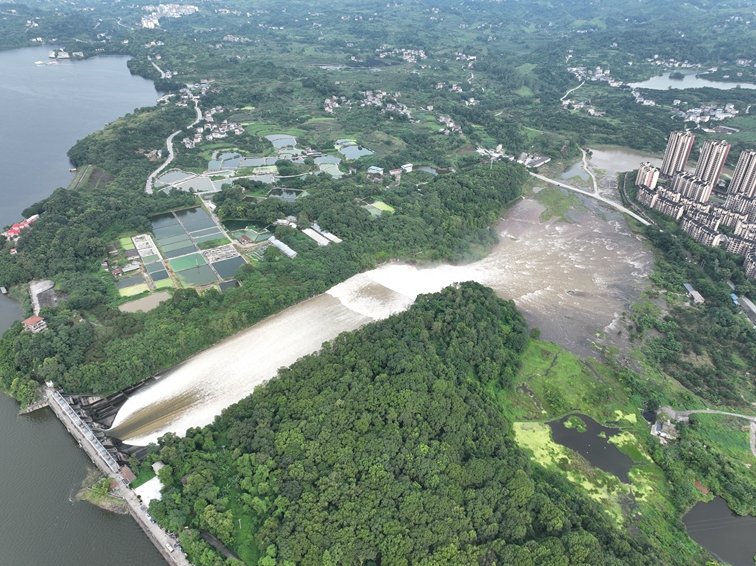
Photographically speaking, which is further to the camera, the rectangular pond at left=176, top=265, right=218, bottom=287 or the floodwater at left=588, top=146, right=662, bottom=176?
the floodwater at left=588, top=146, right=662, bottom=176

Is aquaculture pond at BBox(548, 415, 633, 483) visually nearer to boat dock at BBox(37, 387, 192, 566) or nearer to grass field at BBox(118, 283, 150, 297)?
boat dock at BBox(37, 387, 192, 566)

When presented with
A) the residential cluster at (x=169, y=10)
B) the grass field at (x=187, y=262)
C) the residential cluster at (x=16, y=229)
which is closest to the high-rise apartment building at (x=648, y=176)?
the grass field at (x=187, y=262)

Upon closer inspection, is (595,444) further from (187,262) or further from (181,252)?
(181,252)

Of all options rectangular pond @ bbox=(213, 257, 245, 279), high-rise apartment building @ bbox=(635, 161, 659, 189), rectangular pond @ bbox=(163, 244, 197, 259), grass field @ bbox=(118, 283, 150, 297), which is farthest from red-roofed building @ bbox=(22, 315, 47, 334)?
high-rise apartment building @ bbox=(635, 161, 659, 189)

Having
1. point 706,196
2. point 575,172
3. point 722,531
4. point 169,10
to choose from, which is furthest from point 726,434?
point 169,10

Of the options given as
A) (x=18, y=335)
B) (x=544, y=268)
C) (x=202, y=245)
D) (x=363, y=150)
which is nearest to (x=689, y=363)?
(x=544, y=268)

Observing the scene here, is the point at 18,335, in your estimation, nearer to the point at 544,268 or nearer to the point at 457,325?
A: the point at 457,325
